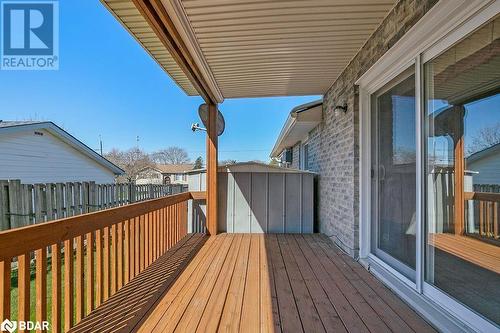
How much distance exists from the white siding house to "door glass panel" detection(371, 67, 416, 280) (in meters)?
9.91

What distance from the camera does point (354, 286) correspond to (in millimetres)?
3031

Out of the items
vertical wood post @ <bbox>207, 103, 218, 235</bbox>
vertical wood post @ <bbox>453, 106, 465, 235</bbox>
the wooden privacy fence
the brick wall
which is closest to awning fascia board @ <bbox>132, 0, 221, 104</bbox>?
vertical wood post @ <bbox>207, 103, 218, 235</bbox>

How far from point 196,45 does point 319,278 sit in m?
2.93

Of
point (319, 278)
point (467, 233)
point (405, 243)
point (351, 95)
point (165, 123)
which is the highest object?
point (165, 123)

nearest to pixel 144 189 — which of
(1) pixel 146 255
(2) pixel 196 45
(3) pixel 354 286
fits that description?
(1) pixel 146 255

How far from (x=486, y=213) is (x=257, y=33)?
103 inches

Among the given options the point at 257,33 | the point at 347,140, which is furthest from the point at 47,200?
the point at 347,140

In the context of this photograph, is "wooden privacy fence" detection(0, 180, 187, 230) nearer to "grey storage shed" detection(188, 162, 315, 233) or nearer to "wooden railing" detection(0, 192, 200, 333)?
"wooden railing" detection(0, 192, 200, 333)

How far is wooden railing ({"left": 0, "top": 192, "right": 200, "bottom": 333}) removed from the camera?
1.68 metres

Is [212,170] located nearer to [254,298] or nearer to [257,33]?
[257,33]

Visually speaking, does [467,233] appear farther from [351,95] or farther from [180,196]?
[180,196]

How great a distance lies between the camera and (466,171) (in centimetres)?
197

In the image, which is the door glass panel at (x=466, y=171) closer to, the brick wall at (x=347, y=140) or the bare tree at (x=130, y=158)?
the brick wall at (x=347, y=140)

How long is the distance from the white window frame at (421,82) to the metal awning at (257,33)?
482 millimetres
